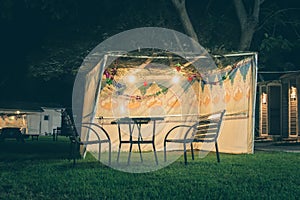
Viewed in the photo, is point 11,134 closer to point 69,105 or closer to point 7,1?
point 7,1

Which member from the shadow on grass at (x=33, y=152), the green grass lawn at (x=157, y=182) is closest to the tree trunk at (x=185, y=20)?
the shadow on grass at (x=33, y=152)

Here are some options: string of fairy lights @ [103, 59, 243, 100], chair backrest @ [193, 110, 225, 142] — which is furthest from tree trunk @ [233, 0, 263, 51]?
chair backrest @ [193, 110, 225, 142]

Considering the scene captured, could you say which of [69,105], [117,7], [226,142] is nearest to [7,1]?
[117,7]

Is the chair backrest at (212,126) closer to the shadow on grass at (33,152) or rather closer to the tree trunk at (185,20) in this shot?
the tree trunk at (185,20)

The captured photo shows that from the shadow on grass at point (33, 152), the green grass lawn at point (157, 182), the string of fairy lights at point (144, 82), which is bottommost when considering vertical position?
the shadow on grass at point (33, 152)

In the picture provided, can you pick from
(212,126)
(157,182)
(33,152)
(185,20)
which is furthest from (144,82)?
(157,182)

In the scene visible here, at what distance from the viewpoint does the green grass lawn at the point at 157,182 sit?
4730 mm

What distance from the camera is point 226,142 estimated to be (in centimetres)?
1116

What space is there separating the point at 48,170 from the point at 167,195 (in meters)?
2.95

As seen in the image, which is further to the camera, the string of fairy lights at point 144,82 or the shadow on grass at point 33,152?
the string of fairy lights at point 144,82

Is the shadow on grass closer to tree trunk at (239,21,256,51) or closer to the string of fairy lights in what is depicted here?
the string of fairy lights

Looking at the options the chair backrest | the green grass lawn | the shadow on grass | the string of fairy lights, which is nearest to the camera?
the green grass lawn

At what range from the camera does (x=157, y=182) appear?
561 cm

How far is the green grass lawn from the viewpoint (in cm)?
473
